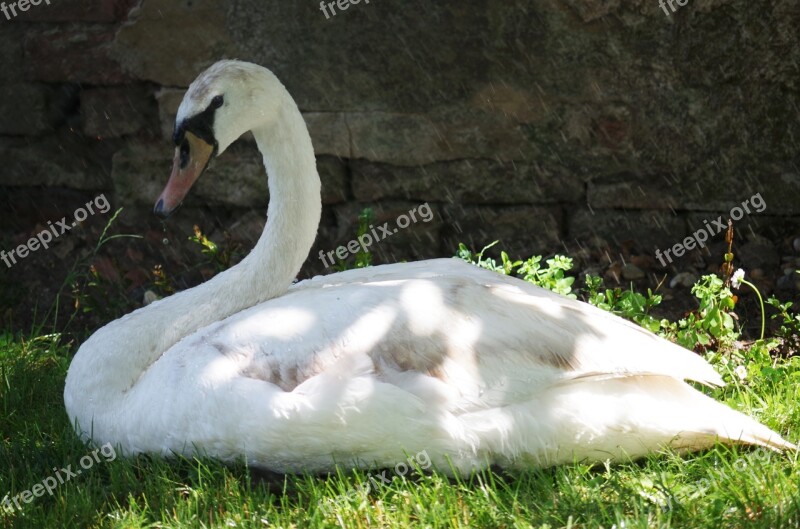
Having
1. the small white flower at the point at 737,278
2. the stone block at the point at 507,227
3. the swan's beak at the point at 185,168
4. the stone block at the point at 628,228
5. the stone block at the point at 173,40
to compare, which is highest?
the stone block at the point at 173,40

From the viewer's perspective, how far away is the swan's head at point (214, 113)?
3.69m

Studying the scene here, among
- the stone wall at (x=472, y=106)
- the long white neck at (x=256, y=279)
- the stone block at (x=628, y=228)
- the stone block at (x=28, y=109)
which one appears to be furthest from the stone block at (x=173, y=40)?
the stone block at (x=628, y=228)

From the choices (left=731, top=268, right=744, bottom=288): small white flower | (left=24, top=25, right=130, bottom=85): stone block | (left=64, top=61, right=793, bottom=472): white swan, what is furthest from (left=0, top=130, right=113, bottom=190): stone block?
(left=731, top=268, right=744, bottom=288): small white flower

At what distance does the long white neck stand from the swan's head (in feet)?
0.32

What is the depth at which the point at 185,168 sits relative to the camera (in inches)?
148

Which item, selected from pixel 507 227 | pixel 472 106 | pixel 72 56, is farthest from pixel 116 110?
pixel 507 227

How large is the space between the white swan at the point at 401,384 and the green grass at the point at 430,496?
68mm

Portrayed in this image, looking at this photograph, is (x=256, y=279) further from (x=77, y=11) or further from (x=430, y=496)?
(x=77, y=11)

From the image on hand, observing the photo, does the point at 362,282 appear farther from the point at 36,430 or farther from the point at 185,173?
the point at 36,430

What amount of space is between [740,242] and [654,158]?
0.59 metres

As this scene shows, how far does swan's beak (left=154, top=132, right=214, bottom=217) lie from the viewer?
373 centimetres

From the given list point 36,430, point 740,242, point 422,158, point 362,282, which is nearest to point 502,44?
point 422,158

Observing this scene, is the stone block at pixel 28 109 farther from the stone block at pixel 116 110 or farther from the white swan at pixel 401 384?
the white swan at pixel 401 384

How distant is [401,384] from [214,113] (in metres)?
1.19
